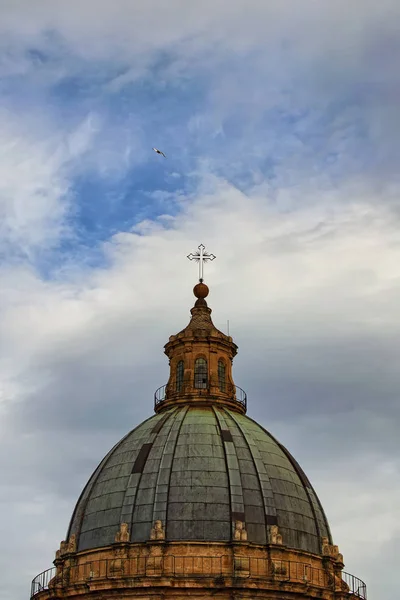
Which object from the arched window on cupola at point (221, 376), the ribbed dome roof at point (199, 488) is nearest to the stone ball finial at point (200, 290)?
the arched window on cupola at point (221, 376)

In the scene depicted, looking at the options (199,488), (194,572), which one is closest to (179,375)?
(199,488)

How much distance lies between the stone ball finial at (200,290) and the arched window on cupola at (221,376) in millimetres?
5223

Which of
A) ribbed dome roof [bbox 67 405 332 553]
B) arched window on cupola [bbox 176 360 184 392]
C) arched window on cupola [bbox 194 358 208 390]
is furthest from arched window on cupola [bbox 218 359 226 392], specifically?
ribbed dome roof [bbox 67 405 332 553]

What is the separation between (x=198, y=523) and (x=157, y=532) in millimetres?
2295

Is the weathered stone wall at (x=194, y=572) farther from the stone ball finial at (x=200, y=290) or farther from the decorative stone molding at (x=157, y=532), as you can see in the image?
the stone ball finial at (x=200, y=290)

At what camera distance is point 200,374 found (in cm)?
8062

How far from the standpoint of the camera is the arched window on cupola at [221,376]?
264ft

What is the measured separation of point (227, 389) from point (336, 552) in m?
12.7

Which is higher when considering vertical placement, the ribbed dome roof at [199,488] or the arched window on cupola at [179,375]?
the arched window on cupola at [179,375]

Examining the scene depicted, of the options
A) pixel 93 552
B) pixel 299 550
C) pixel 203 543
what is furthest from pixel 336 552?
pixel 93 552

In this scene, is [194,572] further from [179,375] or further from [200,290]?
[200,290]

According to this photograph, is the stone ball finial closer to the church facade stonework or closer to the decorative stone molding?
the church facade stonework

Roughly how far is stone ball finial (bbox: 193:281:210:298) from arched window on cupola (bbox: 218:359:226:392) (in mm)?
5223

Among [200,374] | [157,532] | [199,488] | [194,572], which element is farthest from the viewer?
[200,374]
